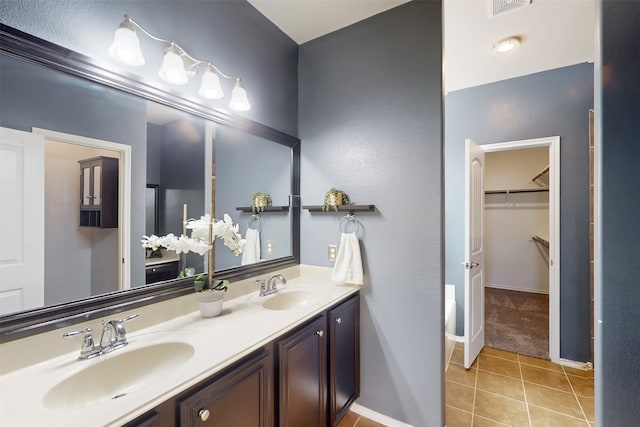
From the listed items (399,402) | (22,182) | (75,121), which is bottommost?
(399,402)

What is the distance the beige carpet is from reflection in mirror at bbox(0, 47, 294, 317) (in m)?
2.94

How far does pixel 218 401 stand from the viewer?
0.91m

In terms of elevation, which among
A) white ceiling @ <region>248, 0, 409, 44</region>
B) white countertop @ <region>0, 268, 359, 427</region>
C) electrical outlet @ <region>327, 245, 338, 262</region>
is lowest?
white countertop @ <region>0, 268, 359, 427</region>

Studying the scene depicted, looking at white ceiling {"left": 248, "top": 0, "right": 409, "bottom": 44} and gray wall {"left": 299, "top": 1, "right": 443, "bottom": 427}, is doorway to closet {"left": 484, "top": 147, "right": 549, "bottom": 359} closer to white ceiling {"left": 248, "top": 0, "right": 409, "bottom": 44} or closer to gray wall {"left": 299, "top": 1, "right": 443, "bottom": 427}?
gray wall {"left": 299, "top": 1, "right": 443, "bottom": 427}

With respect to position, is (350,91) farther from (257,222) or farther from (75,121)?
(75,121)

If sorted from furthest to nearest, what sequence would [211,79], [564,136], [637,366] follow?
[564,136] → [211,79] → [637,366]

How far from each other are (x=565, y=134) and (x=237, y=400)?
3314mm

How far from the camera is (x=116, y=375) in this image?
3.22 feet

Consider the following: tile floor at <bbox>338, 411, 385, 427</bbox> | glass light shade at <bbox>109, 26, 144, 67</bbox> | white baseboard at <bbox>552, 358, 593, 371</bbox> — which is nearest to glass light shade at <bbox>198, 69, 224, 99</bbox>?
glass light shade at <bbox>109, 26, 144, 67</bbox>

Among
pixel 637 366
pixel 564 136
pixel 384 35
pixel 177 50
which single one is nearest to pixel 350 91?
pixel 384 35

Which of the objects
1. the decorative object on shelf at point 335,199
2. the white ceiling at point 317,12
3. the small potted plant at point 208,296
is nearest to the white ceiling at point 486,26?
the white ceiling at point 317,12

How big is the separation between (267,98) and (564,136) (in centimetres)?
272

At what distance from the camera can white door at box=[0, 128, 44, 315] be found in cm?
88

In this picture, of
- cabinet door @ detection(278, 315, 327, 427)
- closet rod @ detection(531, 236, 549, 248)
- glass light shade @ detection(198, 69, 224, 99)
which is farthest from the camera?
closet rod @ detection(531, 236, 549, 248)
